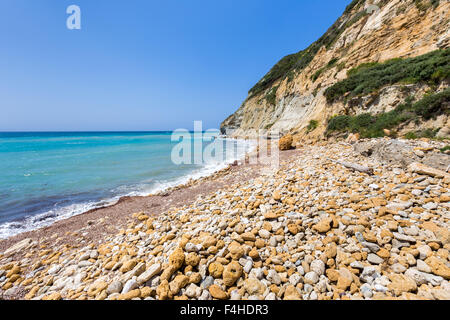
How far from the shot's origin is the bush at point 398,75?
350 inches

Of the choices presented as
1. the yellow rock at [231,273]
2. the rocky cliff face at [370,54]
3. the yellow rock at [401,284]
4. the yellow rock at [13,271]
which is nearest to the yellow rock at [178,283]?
the yellow rock at [231,273]

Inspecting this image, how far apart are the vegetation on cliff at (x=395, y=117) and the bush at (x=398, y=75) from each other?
4.30 ft

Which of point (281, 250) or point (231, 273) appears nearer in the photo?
point (231, 273)

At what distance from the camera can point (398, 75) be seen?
1059cm

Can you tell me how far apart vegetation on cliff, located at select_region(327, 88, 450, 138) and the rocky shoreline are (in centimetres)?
418

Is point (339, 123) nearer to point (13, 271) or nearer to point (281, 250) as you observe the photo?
point (281, 250)

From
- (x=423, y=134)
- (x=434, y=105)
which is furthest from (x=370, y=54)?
(x=423, y=134)

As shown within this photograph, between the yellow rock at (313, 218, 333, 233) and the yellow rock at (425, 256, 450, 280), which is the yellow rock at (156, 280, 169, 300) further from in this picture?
the yellow rock at (425, 256, 450, 280)

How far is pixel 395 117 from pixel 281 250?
11231 mm

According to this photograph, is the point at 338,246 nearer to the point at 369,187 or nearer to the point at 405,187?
the point at 369,187

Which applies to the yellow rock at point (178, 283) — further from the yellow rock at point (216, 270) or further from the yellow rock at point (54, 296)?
the yellow rock at point (54, 296)

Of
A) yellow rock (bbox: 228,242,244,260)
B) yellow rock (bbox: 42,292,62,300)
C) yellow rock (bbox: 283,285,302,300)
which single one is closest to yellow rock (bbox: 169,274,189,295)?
yellow rock (bbox: 228,242,244,260)
